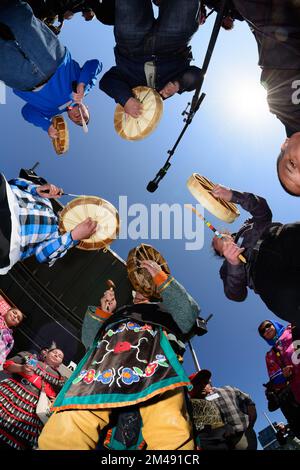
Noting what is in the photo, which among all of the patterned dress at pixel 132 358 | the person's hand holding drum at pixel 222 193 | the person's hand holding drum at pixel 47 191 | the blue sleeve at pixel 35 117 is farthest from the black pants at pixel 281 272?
the blue sleeve at pixel 35 117

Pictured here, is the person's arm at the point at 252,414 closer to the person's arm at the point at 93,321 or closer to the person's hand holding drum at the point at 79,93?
the person's arm at the point at 93,321

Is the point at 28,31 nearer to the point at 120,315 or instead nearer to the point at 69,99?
the point at 69,99

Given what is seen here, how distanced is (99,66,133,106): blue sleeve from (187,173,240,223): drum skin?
4.42ft

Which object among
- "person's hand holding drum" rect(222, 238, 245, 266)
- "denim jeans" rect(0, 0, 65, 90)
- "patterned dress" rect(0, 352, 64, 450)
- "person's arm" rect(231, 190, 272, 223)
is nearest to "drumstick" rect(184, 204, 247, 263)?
"person's hand holding drum" rect(222, 238, 245, 266)

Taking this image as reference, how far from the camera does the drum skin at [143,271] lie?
3654 mm

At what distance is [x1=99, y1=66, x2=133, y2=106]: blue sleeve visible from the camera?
396 cm

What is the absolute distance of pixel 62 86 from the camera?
12.8 ft

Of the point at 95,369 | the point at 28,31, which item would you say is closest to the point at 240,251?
the point at 95,369

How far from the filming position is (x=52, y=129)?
4289 mm

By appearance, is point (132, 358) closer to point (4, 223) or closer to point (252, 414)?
point (4, 223)

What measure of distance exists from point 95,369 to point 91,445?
555mm

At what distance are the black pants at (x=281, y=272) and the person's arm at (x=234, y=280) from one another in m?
0.17

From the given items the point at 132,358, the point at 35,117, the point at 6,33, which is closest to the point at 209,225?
the point at 132,358

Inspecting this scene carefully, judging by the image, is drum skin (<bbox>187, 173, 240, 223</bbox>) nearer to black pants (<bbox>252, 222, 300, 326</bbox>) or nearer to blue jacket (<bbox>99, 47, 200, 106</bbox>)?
black pants (<bbox>252, 222, 300, 326</bbox>)
